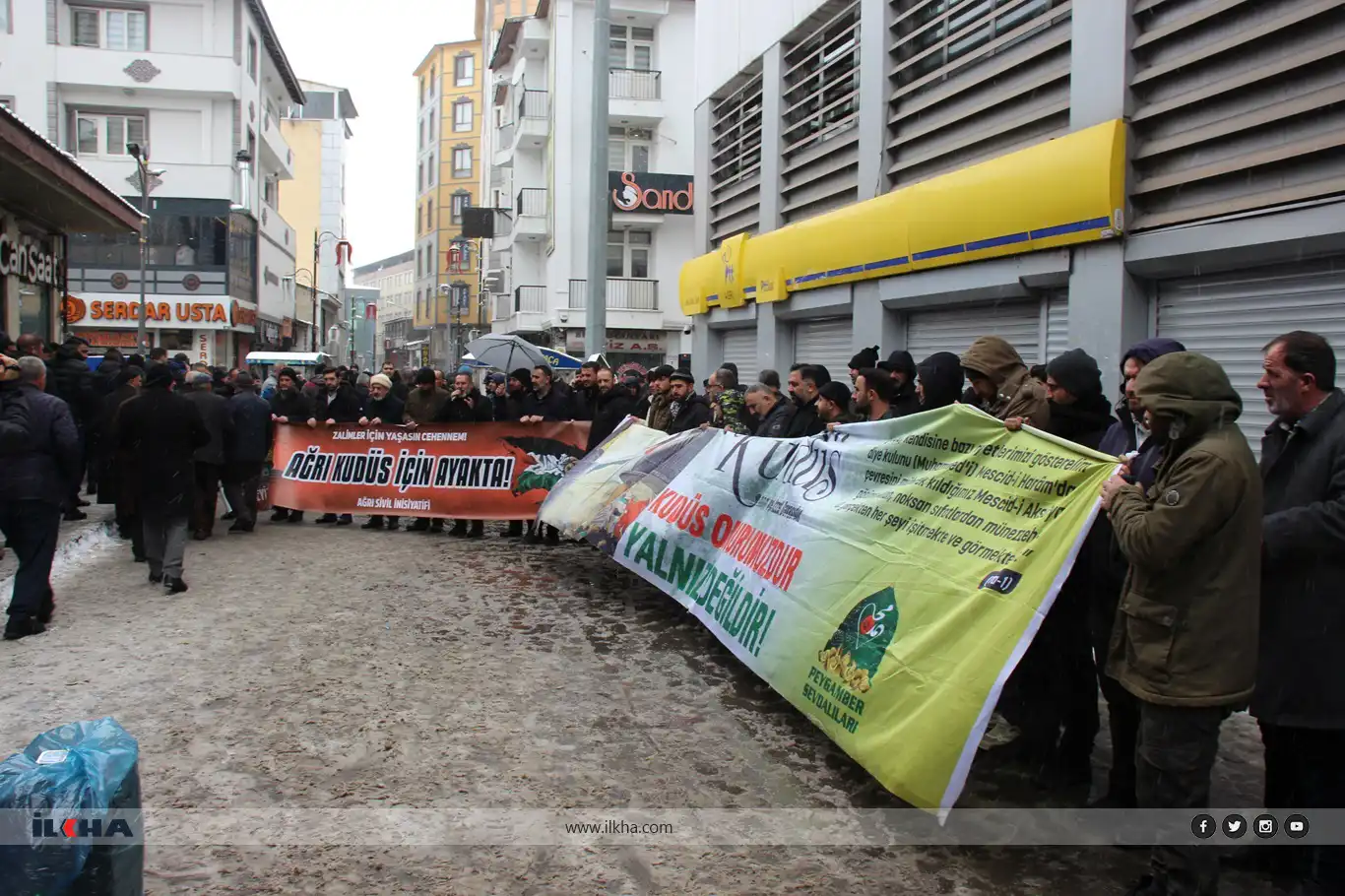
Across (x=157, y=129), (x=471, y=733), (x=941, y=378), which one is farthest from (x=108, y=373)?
(x=157, y=129)

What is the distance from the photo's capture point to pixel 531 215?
4178 centimetres

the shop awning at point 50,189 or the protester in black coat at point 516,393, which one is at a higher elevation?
the shop awning at point 50,189

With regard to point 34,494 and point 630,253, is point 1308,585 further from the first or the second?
point 630,253

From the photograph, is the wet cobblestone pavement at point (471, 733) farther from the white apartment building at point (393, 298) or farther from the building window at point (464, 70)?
Answer: the white apartment building at point (393, 298)

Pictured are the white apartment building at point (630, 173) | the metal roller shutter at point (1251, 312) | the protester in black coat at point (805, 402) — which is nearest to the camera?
the metal roller shutter at point (1251, 312)

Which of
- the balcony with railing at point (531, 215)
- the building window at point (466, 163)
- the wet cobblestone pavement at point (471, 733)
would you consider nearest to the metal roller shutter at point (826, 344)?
the wet cobblestone pavement at point (471, 733)

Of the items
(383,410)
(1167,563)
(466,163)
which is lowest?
(1167,563)

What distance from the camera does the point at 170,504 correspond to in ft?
28.9

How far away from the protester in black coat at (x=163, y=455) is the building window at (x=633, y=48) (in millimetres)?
31290

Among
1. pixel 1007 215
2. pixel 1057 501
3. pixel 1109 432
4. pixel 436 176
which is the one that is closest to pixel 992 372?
pixel 1109 432

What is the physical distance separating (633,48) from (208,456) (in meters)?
29.9

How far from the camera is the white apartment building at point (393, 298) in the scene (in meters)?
113

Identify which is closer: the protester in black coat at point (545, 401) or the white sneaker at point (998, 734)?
the white sneaker at point (998, 734)
